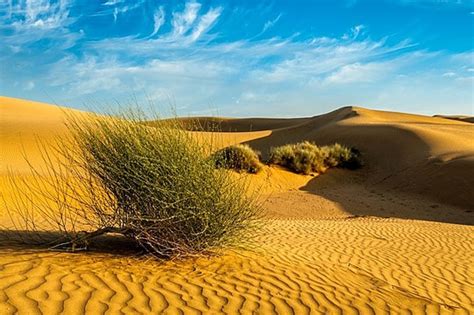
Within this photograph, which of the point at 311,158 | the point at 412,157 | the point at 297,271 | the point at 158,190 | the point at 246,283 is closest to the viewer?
the point at 246,283

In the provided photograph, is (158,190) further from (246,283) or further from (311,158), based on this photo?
(311,158)

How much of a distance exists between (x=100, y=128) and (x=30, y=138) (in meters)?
22.0

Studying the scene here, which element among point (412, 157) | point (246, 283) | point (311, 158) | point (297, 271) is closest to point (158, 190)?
point (246, 283)

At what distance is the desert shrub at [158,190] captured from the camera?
24.2ft

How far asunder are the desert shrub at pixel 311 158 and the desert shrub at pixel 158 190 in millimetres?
17512

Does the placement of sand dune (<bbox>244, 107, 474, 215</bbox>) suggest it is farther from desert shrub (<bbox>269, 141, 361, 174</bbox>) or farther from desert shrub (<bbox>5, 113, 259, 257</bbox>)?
desert shrub (<bbox>5, 113, 259, 257</bbox>)

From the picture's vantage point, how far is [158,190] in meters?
7.32

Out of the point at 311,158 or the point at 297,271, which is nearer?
the point at 297,271

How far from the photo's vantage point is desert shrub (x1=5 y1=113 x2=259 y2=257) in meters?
7.39

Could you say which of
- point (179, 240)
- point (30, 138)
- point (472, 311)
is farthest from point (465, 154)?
point (30, 138)

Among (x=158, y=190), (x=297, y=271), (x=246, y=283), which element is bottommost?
(x=297, y=271)

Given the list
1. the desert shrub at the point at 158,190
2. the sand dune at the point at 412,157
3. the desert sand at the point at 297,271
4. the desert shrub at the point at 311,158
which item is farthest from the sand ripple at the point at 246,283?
the desert shrub at the point at 311,158

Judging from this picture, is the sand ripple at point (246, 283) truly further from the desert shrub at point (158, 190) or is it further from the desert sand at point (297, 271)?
the desert shrub at point (158, 190)

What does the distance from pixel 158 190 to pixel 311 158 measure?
1918cm
